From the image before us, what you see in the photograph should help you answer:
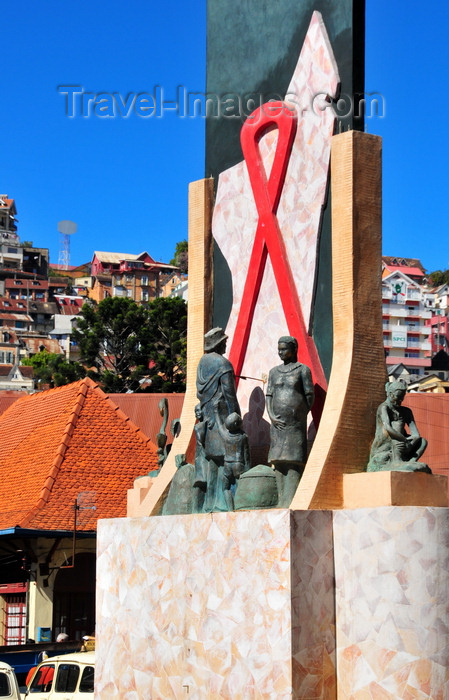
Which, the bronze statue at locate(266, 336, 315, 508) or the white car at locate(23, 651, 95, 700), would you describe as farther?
the white car at locate(23, 651, 95, 700)

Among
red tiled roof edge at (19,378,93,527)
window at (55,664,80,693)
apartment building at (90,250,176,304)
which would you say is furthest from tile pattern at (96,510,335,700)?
apartment building at (90,250,176,304)

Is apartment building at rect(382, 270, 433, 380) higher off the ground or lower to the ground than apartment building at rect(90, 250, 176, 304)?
lower

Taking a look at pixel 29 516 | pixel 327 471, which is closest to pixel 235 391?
pixel 327 471

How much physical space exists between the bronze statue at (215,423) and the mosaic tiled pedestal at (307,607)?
1.47 ft

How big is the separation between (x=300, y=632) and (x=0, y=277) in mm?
110075

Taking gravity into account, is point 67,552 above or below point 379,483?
below

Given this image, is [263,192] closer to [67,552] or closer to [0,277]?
[67,552]

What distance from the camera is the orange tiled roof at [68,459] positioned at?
20797mm

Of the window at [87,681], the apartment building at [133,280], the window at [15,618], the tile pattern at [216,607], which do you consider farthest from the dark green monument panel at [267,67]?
the apartment building at [133,280]

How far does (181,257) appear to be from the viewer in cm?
12312

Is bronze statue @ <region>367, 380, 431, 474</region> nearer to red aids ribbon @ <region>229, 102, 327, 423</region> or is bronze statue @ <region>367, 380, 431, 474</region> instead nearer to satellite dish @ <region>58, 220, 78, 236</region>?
red aids ribbon @ <region>229, 102, 327, 423</region>

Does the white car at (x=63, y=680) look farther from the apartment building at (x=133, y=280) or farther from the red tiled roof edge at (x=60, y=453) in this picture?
the apartment building at (x=133, y=280)

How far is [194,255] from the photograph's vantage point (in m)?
14.7

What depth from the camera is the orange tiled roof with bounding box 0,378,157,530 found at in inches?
819
